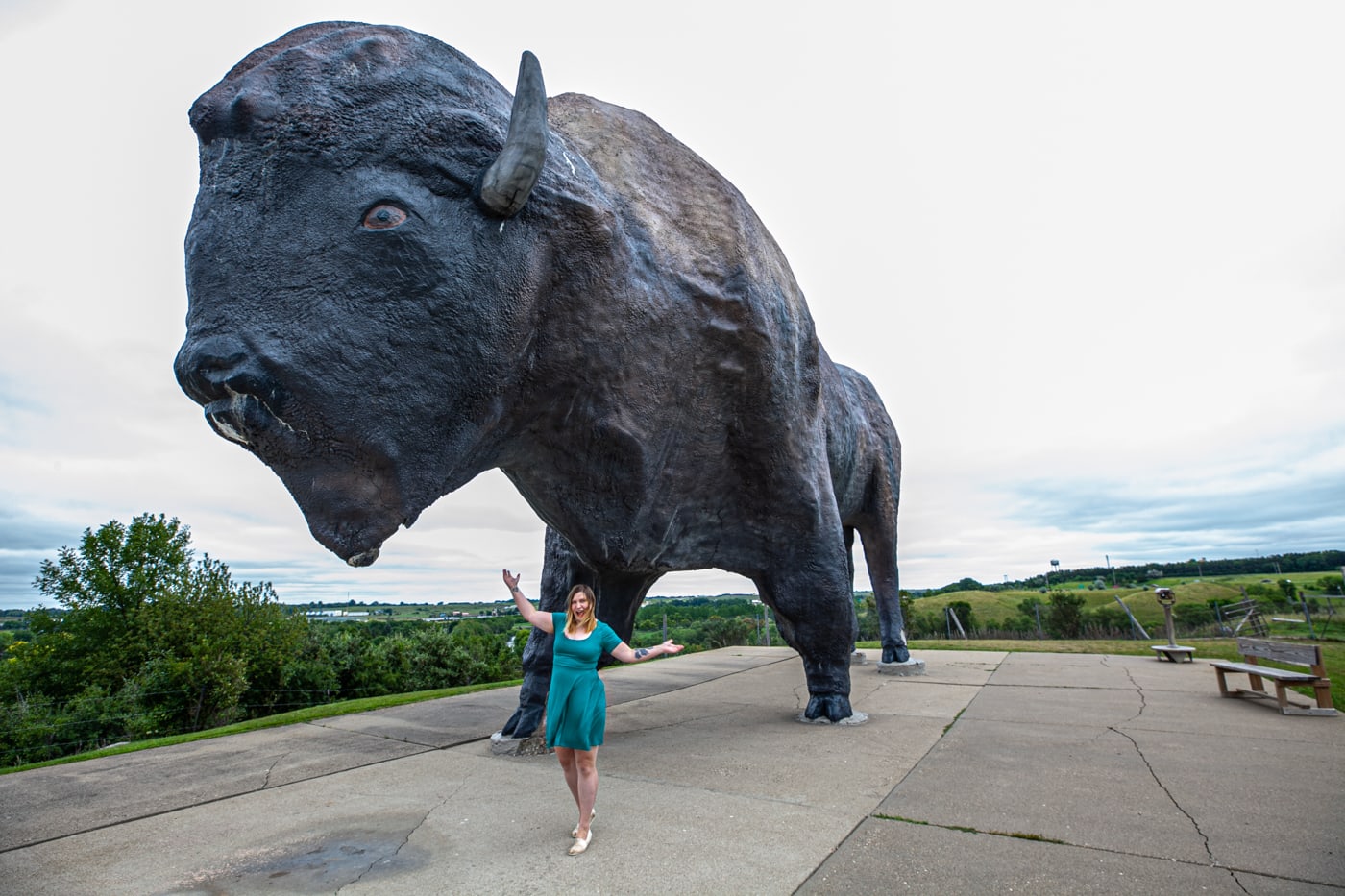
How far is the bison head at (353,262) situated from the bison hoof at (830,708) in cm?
393

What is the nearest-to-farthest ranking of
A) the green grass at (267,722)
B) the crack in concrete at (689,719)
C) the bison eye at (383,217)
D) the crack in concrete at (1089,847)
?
the crack in concrete at (1089,847)
the bison eye at (383,217)
the green grass at (267,722)
the crack in concrete at (689,719)

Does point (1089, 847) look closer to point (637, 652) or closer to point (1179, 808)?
point (1179, 808)

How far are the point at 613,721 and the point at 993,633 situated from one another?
16.0m

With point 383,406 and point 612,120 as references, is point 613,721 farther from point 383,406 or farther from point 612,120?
point 612,120

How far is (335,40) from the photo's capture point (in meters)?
3.29

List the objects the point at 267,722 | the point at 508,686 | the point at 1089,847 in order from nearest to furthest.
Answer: the point at 1089,847
the point at 267,722
the point at 508,686

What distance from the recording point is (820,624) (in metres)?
5.64

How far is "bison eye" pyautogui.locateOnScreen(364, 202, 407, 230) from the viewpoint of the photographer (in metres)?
3.09

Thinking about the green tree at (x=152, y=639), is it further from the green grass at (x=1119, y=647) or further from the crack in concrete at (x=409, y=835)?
the green grass at (x=1119, y=647)

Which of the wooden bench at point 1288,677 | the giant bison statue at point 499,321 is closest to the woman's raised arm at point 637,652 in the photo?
the giant bison statue at point 499,321

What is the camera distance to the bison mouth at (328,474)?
2969 mm

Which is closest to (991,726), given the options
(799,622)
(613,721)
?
(799,622)

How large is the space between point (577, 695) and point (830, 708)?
3.30m

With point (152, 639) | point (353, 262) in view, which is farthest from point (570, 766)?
point (152, 639)
